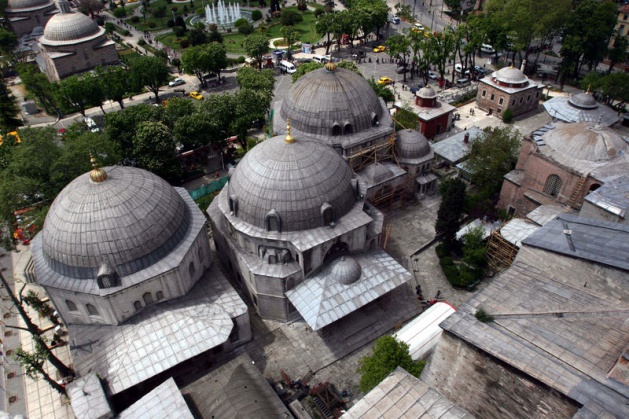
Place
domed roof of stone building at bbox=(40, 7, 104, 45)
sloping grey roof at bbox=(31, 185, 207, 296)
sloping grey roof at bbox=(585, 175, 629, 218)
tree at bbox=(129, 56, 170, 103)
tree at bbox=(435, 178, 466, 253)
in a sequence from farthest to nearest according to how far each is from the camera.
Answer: domed roof of stone building at bbox=(40, 7, 104, 45), tree at bbox=(129, 56, 170, 103), tree at bbox=(435, 178, 466, 253), sloping grey roof at bbox=(585, 175, 629, 218), sloping grey roof at bbox=(31, 185, 207, 296)

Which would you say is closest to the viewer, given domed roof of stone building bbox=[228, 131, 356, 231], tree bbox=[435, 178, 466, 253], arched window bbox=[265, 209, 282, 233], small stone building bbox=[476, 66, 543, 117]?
arched window bbox=[265, 209, 282, 233]

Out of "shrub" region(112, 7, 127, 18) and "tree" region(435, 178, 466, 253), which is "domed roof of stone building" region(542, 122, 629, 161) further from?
"shrub" region(112, 7, 127, 18)

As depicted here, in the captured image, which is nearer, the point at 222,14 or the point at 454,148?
the point at 454,148

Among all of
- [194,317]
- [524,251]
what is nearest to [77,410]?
[194,317]

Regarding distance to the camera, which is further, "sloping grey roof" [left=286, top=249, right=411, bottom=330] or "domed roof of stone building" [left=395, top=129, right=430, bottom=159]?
"domed roof of stone building" [left=395, top=129, right=430, bottom=159]

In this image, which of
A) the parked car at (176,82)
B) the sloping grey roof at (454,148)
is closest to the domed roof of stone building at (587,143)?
the sloping grey roof at (454,148)

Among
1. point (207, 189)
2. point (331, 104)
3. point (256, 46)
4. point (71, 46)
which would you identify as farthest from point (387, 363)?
point (71, 46)

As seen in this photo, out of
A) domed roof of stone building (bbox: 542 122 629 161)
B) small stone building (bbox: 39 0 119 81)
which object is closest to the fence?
domed roof of stone building (bbox: 542 122 629 161)

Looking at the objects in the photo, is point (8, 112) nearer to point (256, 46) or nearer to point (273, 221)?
point (256, 46)
